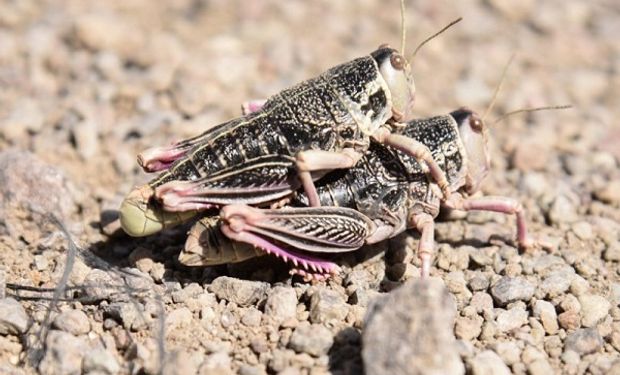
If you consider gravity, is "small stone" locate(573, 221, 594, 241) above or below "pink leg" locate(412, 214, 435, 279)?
below

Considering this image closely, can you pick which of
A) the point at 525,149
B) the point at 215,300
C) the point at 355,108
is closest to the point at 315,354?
the point at 215,300

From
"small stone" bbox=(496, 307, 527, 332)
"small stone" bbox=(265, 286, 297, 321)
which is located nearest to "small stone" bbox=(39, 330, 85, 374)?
"small stone" bbox=(265, 286, 297, 321)

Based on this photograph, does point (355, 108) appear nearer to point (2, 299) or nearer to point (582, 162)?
A: point (2, 299)

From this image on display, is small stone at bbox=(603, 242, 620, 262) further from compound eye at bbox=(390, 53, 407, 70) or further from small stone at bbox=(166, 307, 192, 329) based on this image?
small stone at bbox=(166, 307, 192, 329)

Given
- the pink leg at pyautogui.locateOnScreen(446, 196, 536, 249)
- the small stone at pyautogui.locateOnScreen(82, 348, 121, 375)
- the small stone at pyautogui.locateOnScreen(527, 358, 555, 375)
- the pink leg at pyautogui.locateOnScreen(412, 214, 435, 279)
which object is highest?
the small stone at pyautogui.locateOnScreen(82, 348, 121, 375)

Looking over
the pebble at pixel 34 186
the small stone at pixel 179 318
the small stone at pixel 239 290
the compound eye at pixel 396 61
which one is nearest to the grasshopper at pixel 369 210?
the small stone at pixel 239 290

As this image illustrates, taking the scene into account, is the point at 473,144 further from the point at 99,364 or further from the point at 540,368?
the point at 99,364
